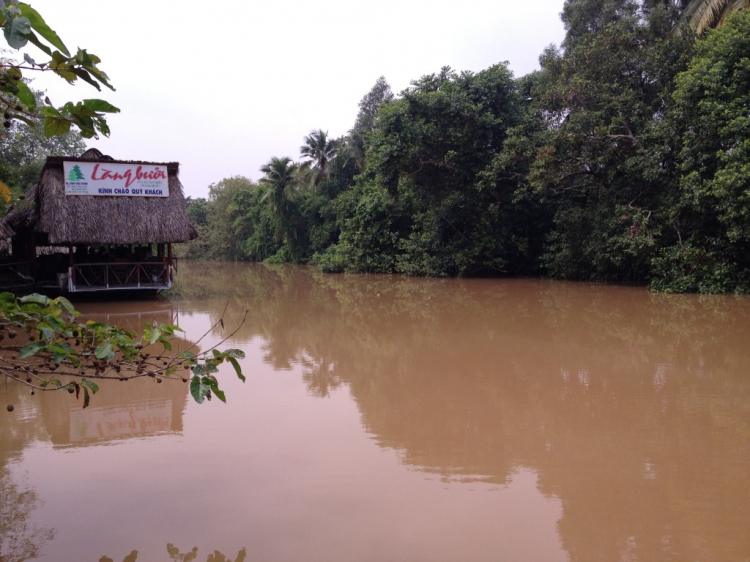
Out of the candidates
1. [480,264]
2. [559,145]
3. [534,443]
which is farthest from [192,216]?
[534,443]

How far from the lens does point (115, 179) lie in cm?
1402

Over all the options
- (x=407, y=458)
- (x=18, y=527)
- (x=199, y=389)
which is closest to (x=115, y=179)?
(x=18, y=527)

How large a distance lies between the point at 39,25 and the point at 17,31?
10cm

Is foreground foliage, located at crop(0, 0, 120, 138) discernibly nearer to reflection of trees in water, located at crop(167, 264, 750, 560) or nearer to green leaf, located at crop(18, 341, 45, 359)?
green leaf, located at crop(18, 341, 45, 359)

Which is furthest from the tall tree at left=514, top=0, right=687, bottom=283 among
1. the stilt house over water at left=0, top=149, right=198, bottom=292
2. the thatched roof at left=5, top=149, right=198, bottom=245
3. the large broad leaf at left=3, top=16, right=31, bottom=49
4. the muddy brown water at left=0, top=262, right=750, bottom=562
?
the large broad leaf at left=3, top=16, right=31, bottom=49

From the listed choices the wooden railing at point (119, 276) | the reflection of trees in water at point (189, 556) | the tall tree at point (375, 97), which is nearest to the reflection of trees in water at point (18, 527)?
the reflection of trees in water at point (189, 556)

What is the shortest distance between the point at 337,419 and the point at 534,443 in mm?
1782

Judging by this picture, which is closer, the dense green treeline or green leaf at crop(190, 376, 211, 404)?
green leaf at crop(190, 376, 211, 404)

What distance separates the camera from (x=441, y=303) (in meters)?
14.1

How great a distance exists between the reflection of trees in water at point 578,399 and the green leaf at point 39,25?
3.34 metres

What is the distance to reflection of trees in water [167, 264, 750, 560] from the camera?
11.9 feet

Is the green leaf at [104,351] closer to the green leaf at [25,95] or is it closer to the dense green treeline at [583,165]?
the green leaf at [25,95]

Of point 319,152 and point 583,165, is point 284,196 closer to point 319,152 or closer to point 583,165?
point 319,152

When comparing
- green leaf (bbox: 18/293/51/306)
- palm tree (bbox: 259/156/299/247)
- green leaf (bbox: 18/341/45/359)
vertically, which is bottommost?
green leaf (bbox: 18/341/45/359)
